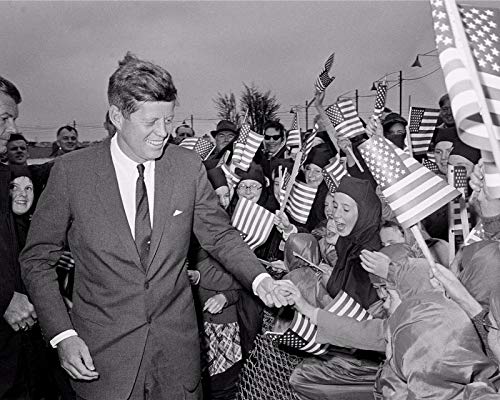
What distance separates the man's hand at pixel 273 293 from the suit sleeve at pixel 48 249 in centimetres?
88

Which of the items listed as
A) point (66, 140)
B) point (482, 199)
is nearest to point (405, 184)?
point (482, 199)

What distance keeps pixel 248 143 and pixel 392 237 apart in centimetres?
252

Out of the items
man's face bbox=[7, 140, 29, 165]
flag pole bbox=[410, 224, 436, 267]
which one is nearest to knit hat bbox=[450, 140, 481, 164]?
flag pole bbox=[410, 224, 436, 267]

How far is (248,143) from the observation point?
670 cm

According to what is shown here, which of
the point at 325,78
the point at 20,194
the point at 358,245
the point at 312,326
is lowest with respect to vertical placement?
the point at 312,326

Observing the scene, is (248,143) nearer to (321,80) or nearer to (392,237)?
(321,80)

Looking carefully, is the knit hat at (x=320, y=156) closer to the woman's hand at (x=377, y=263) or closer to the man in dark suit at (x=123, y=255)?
the woman's hand at (x=377, y=263)

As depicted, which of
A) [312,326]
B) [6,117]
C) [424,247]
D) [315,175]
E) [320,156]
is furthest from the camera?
[320,156]

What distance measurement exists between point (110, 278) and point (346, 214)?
253 centimetres

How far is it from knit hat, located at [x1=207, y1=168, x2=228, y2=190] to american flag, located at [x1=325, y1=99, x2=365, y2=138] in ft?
5.40

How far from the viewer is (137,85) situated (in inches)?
109

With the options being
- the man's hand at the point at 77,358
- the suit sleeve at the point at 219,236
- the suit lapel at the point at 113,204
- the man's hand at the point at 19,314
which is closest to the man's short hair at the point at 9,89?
the suit lapel at the point at 113,204

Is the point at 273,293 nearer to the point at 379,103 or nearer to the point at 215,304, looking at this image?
the point at 215,304

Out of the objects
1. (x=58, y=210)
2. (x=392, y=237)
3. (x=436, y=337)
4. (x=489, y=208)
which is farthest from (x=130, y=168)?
(x=392, y=237)
